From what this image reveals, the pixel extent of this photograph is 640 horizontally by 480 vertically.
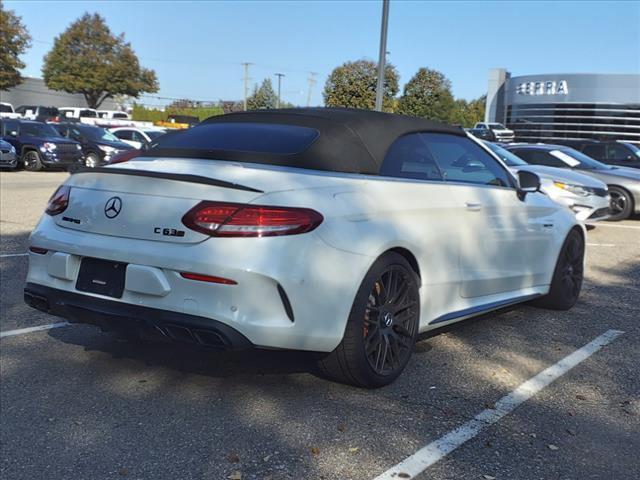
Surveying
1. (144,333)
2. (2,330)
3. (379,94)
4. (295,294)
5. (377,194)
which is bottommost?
(2,330)

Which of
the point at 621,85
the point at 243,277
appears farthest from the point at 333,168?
the point at 621,85

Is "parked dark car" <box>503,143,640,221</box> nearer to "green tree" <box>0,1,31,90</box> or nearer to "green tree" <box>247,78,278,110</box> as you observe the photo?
"green tree" <box>247,78,278,110</box>

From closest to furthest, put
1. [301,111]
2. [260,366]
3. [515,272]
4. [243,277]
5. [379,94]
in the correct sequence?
[243,277] → [260,366] → [301,111] → [515,272] → [379,94]

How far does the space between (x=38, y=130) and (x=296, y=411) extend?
70.2 feet

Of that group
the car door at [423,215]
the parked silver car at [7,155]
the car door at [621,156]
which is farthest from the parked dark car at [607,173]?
the parked silver car at [7,155]

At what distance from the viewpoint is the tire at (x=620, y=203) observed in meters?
12.8

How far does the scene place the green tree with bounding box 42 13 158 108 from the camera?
174 ft

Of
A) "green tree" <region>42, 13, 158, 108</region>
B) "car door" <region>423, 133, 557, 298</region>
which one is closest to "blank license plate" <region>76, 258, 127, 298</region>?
"car door" <region>423, 133, 557, 298</region>

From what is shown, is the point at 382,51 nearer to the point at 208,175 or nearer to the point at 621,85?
the point at 208,175

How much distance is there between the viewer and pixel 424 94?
16734 millimetres

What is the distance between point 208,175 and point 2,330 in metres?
2.41

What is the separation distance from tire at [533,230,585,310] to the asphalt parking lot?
0.54 meters

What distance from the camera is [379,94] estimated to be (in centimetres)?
1606

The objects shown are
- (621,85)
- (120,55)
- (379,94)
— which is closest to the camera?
(379,94)
